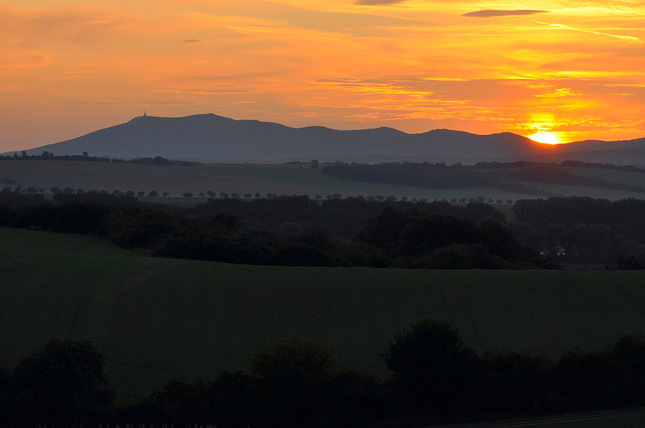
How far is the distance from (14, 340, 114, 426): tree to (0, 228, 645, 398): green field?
6024 millimetres

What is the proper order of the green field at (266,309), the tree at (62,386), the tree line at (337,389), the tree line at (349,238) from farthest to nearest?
→ the tree line at (349,238)
the green field at (266,309)
the tree line at (337,389)
the tree at (62,386)

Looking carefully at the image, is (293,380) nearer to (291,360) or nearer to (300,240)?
(291,360)

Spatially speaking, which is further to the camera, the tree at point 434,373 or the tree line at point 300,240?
the tree line at point 300,240

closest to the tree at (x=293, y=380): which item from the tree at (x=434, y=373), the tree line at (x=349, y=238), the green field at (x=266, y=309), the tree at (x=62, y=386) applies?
the tree at (x=434, y=373)

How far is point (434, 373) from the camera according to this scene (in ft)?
110

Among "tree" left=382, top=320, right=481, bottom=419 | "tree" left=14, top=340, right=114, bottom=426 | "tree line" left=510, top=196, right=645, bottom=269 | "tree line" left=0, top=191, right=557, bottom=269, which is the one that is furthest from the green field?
"tree line" left=510, top=196, right=645, bottom=269

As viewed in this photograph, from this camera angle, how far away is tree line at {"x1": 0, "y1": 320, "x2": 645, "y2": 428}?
30.7 meters

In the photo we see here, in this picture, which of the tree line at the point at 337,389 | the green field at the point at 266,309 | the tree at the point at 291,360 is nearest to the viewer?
the tree line at the point at 337,389

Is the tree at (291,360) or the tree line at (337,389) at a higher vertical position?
the tree at (291,360)

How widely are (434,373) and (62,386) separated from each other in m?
13.8

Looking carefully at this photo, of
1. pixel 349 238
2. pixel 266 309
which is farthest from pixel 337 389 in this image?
pixel 349 238

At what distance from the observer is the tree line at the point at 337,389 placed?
30656 millimetres

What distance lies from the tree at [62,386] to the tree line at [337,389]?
0.04m

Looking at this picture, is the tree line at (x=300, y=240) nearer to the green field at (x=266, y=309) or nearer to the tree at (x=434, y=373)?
the green field at (x=266, y=309)
